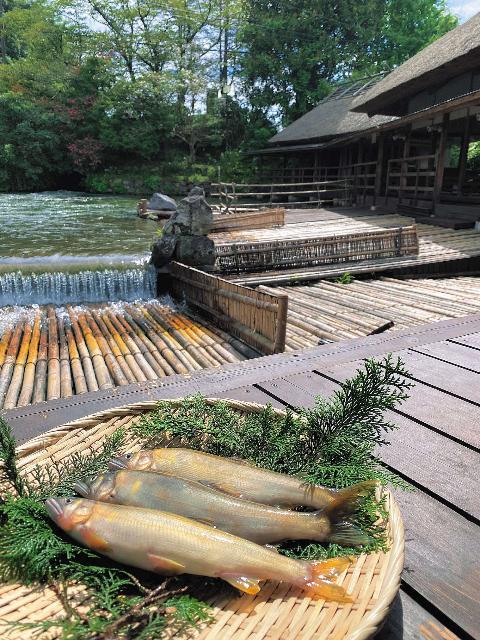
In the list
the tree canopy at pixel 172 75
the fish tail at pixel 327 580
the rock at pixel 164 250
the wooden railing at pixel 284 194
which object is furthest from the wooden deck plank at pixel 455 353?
the tree canopy at pixel 172 75

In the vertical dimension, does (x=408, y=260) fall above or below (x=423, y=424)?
below

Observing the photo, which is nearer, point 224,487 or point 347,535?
point 347,535

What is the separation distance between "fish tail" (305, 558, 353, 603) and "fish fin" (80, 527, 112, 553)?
0.57m

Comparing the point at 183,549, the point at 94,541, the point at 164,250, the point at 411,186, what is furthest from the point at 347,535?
the point at 411,186

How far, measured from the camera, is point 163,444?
1.87 metres

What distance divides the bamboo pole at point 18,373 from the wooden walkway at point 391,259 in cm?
393

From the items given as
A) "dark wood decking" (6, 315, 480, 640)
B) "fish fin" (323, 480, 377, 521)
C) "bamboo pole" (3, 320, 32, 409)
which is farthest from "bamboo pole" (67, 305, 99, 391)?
"fish fin" (323, 480, 377, 521)

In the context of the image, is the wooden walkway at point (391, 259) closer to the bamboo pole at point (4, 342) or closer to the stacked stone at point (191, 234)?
the stacked stone at point (191, 234)

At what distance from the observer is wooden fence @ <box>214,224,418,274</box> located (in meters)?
9.59

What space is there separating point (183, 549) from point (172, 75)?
35951 mm

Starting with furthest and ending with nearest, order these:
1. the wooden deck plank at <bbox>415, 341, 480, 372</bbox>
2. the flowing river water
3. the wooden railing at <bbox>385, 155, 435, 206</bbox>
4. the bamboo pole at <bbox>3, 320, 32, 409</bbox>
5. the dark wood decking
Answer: the wooden railing at <bbox>385, 155, 435, 206</bbox>
the flowing river water
the bamboo pole at <bbox>3, 320, 32, 409</bbox>
the wooden deck plank at <bbox>415, 341, 480, 372</bbox>
the dark wood decking

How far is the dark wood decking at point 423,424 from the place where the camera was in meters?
1.46

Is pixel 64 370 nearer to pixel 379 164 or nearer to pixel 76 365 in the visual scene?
pixel 76 365

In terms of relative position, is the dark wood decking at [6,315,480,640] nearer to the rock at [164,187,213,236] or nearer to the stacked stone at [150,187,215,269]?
the stacked stone at [150,187,215,269]
